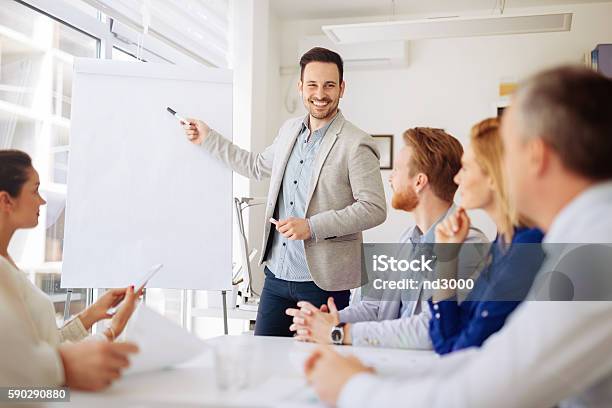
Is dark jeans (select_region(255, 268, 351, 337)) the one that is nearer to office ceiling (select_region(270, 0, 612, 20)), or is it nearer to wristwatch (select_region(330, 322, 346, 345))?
wristwatch (select_region(330, 322, 346, 345))

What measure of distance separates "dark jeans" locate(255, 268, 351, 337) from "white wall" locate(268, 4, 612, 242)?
2.52 meters

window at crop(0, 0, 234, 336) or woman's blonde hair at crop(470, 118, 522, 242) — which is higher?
window at crop(0, 0, 234, 336)

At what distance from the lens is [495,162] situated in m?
1.33

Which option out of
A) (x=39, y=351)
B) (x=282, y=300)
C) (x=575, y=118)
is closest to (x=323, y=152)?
(x=282, y=300)

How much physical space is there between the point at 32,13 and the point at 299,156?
1232mm

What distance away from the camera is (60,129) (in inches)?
109

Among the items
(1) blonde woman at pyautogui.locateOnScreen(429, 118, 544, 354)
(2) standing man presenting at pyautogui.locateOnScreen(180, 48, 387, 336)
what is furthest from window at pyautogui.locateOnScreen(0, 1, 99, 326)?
(1) blonde woman at pyautogui.locateOnScreen(429, 118, 544, 354)

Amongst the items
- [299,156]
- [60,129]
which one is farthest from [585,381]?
[60,129]

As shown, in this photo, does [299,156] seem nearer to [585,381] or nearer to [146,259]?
[146,259]

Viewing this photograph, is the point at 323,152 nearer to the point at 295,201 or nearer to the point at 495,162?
the point at 295,201

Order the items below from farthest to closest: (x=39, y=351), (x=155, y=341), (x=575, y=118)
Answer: (x=155, y=341)
(x=39, y=351)
(x=575, y=118)

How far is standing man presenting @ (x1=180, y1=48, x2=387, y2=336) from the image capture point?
236 cm

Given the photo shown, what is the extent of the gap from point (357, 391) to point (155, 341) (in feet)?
1.52

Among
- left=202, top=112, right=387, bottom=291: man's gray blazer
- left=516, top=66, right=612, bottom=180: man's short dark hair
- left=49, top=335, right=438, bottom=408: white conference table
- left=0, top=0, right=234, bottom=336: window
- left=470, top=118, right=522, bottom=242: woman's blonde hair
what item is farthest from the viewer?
left=0, top=0, right=234, bottom=336: window
